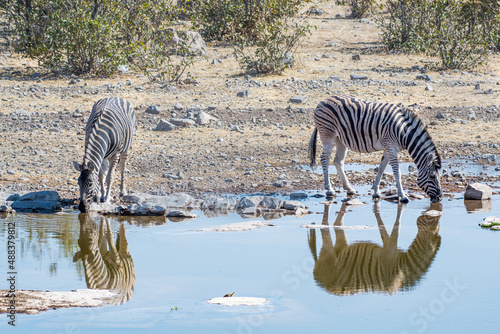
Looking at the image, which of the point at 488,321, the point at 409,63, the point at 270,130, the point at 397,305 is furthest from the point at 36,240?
the point at 409,63

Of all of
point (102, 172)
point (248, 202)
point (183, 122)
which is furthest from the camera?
point (183, 122)

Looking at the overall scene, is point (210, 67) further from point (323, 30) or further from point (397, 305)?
point (397, 305)

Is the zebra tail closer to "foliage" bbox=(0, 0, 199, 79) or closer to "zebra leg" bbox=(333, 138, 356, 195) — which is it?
"zebra leg" bbox=(333, 138, 356, 195)

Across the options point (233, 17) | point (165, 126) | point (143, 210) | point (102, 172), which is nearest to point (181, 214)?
point (143, 210)

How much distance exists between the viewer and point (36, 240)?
857 centimetres

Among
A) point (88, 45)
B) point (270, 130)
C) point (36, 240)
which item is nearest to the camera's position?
point (36, 240)

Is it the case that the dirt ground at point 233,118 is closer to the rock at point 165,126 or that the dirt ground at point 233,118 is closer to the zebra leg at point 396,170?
the rock at point 165,126

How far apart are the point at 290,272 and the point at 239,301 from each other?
1.12m

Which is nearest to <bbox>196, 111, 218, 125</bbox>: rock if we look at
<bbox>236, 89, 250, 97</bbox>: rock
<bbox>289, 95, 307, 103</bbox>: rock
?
<bbox>236, 89, 250, 97</bbox>: rock

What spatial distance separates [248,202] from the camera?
34.0 ft

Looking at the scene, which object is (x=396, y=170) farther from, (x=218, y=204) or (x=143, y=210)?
(x=143, y=210)

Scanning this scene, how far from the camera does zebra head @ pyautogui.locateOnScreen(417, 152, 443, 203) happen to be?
10.7 metres

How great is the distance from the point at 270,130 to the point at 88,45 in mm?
5668

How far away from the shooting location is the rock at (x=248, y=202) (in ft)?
33.9
